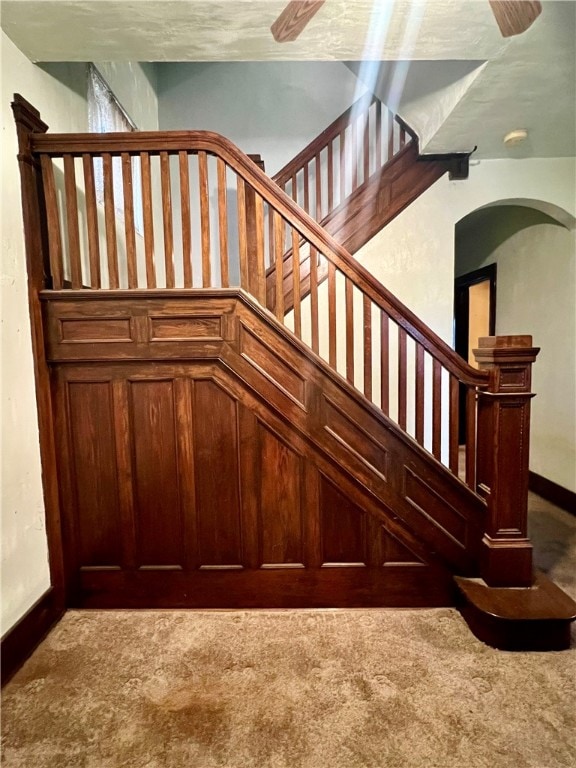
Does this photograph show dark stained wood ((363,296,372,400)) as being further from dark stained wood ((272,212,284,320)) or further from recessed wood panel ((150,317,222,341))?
recessed wood panel ((150,317,222,341))

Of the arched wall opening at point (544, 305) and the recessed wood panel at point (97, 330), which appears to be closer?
the recessed wood panel at point (97, 330)

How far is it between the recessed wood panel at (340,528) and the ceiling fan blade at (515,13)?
2148 mm

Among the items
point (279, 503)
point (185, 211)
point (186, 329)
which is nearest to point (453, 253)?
point (185, 211)

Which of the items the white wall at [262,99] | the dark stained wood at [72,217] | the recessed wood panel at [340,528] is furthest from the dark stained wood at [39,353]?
the white wall at [262,99]

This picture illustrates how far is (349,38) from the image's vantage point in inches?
67.4

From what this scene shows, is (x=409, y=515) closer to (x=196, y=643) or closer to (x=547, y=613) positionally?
(x=547, y=613)

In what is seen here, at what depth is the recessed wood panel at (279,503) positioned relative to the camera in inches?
78.6

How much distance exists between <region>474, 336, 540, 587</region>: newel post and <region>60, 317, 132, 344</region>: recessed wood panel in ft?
5.80

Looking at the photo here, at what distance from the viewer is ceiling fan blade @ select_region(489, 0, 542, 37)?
1531 millimetres

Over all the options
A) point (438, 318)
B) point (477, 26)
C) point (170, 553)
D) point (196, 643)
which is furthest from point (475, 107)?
point (196, 643)

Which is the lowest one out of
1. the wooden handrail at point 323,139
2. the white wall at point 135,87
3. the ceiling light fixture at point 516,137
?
the ceiling light fixture at point 516,137

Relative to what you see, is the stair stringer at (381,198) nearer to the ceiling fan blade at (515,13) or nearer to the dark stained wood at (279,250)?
the dark stained wood at (279,250)

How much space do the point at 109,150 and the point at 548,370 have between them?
370 centimetres

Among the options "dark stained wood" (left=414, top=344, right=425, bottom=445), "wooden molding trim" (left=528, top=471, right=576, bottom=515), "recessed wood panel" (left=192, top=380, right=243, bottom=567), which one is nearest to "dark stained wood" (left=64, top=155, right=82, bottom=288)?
"recessed wood panel" (left=192, top=380, right=243, bottom=567)
